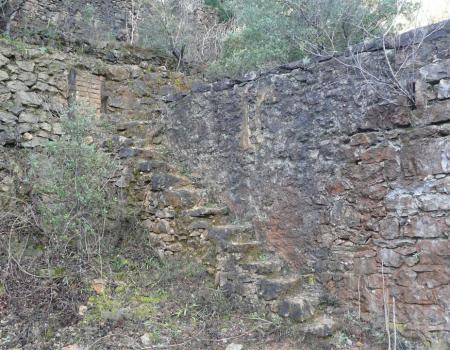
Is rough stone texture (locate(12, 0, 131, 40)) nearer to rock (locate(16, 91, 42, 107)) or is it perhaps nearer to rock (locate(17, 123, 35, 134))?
rock (locate(16, 91, 42, 107))

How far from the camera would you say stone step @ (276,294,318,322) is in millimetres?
3842

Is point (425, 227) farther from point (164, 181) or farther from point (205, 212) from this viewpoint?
point (164, 181)

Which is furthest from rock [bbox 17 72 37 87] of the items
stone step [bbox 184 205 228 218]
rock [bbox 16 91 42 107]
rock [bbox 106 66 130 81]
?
stone step [bbox 184 205 228 218]

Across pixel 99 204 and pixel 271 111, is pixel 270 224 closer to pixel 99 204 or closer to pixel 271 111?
pixel 271 111

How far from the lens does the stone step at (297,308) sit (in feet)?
12.6

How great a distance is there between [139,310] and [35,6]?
25.0ft

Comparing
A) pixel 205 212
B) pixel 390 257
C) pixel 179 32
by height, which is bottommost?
pixel 390 257

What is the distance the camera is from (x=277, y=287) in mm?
4047

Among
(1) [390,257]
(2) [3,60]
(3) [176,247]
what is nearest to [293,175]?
(1) [390,257]

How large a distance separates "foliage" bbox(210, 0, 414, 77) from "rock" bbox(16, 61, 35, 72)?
2.96 metres

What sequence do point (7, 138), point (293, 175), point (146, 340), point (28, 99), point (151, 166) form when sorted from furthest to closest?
point (151, 166), point (28, 99), point (7, 138), point (293, 175), point (146, 340)

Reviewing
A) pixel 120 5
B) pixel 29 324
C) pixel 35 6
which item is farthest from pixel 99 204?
pixel 120 5

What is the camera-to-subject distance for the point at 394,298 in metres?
3.63

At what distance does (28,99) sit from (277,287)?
12.7 ft
